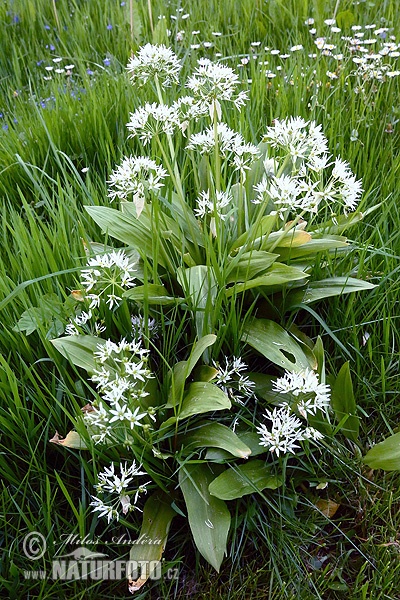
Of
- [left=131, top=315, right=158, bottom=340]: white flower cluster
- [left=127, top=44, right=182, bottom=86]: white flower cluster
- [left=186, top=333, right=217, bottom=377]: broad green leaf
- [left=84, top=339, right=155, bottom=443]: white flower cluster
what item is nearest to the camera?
[left=84, top=339, right=155, bottom=443]: white flower cluster

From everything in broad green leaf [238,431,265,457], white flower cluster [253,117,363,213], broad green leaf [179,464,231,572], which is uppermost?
white flower cluster [253,117,363,213]

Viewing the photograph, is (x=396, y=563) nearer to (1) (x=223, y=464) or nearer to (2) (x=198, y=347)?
(1) (x=223, y=464)

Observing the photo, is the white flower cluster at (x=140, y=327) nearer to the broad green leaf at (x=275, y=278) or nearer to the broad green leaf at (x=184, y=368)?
the broad green leaf at (x=184, y=368)

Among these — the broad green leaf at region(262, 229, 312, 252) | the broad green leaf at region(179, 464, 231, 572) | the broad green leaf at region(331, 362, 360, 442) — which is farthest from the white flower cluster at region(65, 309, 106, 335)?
the broad green leaf at region(331, 362, 360, 442)

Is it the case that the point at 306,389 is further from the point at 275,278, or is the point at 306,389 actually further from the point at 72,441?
the point at 72,441

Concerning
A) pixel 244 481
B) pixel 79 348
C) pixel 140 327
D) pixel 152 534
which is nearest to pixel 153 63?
pixel 140 327

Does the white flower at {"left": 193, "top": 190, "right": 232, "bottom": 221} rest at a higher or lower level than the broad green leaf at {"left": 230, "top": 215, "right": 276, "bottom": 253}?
higher

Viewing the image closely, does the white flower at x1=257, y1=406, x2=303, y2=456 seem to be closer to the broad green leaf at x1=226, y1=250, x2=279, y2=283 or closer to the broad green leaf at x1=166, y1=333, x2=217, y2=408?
the broad green leaf at x1=166, y1=333, x2=217, y2=408

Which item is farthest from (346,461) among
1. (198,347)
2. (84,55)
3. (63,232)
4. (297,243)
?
(84,55)
